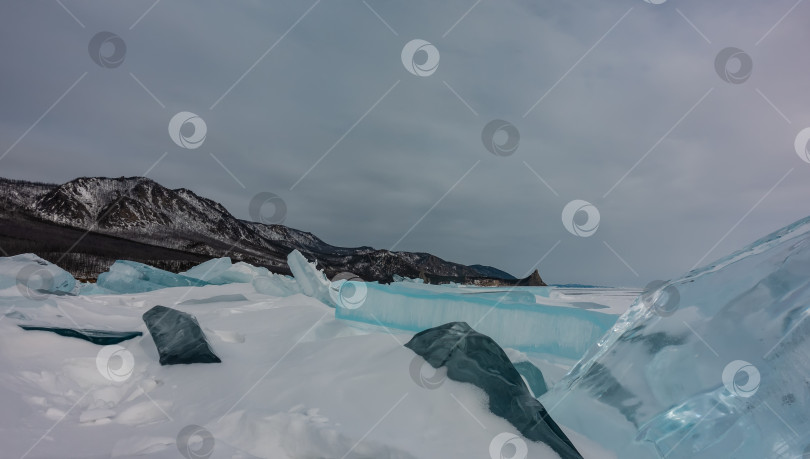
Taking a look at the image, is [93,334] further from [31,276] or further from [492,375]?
[31,276]

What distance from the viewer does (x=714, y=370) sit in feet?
7.71

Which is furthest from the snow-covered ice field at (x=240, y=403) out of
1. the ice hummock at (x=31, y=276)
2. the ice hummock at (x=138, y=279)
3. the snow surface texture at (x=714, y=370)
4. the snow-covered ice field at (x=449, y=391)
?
the ice hummock at (x=138, y=279)

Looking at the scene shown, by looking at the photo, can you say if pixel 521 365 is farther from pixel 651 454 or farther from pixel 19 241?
pixel 19 241

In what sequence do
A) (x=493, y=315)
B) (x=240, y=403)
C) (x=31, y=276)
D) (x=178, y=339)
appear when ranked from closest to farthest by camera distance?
(x=240, y=403), (x=178, y=339), (x=493, y=315), (x=31, y=276)

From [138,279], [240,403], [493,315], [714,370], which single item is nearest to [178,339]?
[240,403]

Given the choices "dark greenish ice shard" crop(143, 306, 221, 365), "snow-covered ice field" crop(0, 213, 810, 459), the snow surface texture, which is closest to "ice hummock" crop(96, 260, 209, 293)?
"dark greenish ice shard" crop(143, 306, 221, 365)

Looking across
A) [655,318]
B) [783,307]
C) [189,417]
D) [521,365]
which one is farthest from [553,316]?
→ [189,417]

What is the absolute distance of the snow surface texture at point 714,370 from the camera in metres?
2.15

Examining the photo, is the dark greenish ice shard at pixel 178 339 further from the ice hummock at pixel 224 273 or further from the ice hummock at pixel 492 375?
the ice hummock at pixel 224 273

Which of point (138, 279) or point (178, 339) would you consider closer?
point (178, 339)

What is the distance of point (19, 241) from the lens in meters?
38.7

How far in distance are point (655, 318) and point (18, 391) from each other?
12.0ft

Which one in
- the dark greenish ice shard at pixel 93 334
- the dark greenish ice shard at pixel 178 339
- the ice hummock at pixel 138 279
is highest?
the dark greenish ice shard at pixel 178 339

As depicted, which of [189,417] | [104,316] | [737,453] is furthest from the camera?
[104,316]
